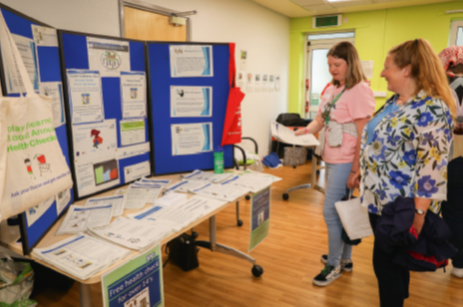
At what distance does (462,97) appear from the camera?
186cm

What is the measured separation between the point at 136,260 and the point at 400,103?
125cm

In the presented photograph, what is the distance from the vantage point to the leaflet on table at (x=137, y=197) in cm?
171

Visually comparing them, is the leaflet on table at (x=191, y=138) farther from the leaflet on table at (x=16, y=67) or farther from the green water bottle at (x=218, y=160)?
the leaflet on table at (x=16, y=67)

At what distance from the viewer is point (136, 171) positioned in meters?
2.11

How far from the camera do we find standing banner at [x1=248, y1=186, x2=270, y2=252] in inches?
78.4

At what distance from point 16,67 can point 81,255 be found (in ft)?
2.33

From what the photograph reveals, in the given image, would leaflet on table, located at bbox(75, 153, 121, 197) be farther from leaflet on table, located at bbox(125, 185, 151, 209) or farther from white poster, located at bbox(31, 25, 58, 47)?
white poster, located at bbox(31, 25, 58, 47)

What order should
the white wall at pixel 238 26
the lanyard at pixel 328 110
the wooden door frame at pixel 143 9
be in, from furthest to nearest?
the wooden door frame at pixel 143 9, the white wall at pixel 238 26, the lanyard at pixel 328 110

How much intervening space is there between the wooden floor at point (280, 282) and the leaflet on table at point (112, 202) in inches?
29.2

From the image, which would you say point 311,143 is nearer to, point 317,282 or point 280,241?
point 280,241

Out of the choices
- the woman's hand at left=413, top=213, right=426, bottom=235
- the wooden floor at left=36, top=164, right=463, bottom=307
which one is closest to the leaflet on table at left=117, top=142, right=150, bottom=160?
the wooden floor at left=36, top=164, right=463, bottom=307

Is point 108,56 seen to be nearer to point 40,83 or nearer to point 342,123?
point 40,83

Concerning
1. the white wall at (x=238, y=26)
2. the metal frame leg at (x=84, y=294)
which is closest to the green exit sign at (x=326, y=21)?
the white wall at (x=238, y=26)

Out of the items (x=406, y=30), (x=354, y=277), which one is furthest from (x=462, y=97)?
(x=406, y=30)
